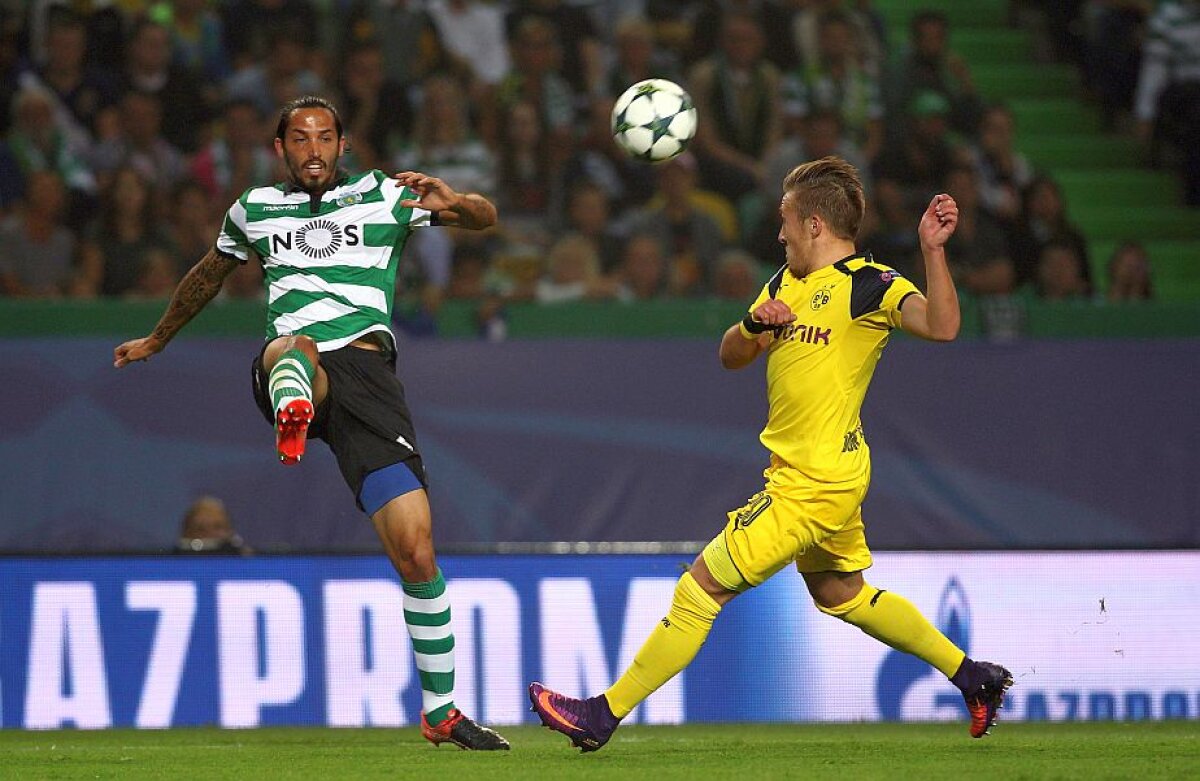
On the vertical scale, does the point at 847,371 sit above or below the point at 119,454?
above

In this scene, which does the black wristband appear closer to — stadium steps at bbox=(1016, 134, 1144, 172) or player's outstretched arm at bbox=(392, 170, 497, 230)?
player's outstretched arm at bbox=(392, 170, 497, 230)

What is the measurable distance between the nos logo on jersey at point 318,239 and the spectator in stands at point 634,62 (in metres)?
7.02

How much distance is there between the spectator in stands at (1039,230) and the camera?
12.1m

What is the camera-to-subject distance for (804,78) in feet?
44.0

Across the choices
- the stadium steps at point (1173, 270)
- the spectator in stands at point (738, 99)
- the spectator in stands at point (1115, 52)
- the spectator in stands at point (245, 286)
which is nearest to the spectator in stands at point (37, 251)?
the spectator in stands at point (245, 286)

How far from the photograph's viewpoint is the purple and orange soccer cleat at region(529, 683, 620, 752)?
5.59 metres

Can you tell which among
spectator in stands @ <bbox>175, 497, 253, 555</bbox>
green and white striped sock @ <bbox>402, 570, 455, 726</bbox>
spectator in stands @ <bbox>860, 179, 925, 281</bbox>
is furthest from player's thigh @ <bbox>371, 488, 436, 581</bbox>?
spectator in stands @ <bbox>860, 179, 925, 281</bbox>

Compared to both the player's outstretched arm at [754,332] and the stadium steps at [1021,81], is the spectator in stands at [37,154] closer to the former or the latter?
the player's outstretched arm at [754,332]

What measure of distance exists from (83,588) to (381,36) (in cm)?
624

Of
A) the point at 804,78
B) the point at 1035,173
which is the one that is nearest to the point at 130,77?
the point at 804,78

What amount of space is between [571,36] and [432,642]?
8.19m

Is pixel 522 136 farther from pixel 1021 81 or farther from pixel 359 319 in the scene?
pixel 359 319

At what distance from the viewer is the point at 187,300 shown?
20.9 feet

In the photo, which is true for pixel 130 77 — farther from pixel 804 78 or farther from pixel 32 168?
pixel 804 78
